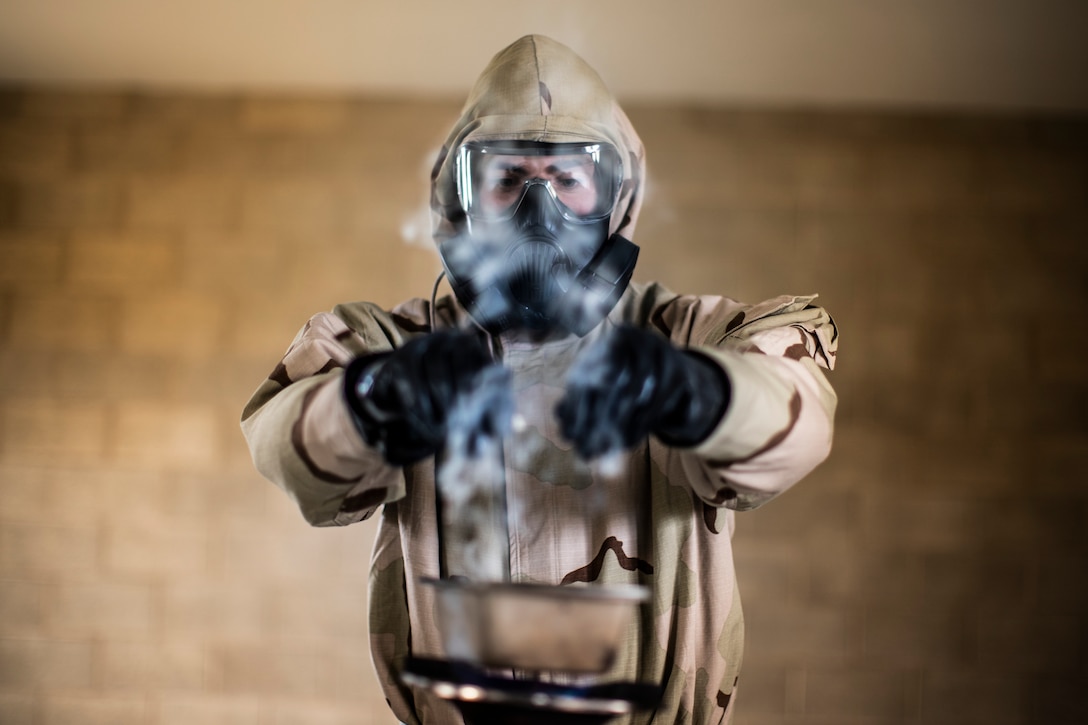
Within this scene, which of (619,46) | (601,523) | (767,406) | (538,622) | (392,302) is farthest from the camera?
(392,302)

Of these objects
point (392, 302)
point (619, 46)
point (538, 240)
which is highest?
point (619, 46)

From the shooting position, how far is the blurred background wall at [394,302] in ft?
9.57

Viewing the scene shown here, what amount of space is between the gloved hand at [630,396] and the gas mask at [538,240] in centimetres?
34

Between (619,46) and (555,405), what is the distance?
2.05 metres

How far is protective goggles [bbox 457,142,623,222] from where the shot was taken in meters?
1.19

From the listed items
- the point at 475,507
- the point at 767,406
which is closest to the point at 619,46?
the point at 475,507

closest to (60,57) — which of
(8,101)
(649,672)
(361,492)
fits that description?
(8,101)

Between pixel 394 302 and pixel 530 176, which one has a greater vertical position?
pixel 394 302

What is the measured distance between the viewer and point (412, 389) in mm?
792

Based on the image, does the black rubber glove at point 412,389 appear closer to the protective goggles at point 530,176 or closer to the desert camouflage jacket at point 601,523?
the desert camouflage jacket at point 601,523

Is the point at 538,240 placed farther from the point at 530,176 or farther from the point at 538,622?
the point at 538,622

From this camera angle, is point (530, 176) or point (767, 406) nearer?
point (767, 406)

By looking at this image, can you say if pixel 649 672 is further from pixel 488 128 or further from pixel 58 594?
pixel 58 594

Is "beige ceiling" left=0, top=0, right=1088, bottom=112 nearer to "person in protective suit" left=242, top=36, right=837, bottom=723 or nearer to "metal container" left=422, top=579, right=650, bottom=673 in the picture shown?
"person in protective suit" left=242, top=36, right=837, bottom=723
